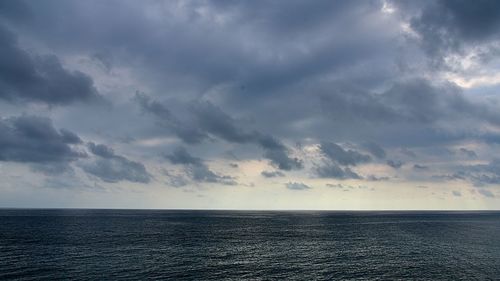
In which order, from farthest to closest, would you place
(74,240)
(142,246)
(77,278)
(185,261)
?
(74,240) → (142,246) → (185,261) → (77,278)

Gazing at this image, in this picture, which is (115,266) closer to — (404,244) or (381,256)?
(381,256)

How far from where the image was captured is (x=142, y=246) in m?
110

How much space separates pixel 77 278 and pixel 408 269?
6629cm

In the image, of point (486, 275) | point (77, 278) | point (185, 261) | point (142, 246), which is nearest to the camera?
point (77, 278)

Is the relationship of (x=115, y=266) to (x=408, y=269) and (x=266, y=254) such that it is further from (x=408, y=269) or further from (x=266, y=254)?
(x=408, y=269)

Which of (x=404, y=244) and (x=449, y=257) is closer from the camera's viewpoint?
(x=449, y=257)

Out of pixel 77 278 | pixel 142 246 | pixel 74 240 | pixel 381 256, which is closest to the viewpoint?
pixel 77 278

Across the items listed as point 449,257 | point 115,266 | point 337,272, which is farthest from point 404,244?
point 115,266

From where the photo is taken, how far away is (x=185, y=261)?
87438 mm

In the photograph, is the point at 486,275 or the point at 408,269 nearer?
the point at 486,275

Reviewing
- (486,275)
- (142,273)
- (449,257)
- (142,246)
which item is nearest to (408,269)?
(486,275)

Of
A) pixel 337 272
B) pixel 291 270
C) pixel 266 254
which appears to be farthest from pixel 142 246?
pixel 337 272

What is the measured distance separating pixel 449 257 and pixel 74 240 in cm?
11113

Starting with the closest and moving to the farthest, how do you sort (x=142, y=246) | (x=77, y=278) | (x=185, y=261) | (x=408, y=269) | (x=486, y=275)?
(x=77, y=278) < (x=486, y=275) < (x=408, y=269) < (x=185, y=261) < (x=142, y=246)
